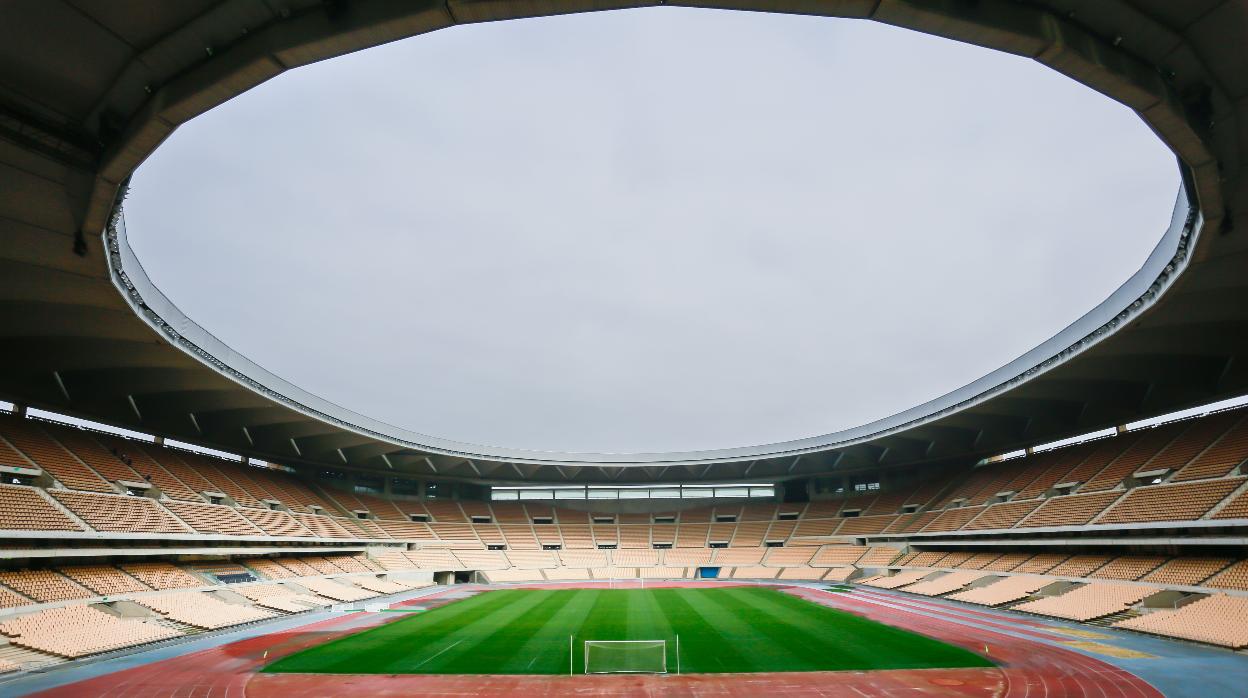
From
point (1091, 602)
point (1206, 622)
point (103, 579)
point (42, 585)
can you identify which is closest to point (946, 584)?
point (1091, 602)

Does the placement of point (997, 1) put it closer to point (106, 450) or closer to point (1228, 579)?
point (1228, 579)

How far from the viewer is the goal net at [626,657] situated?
19331 millimetres

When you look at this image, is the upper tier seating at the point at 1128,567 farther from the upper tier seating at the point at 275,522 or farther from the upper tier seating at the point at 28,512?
the upper tier seating at the point at 28,512

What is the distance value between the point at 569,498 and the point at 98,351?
48.5 metres

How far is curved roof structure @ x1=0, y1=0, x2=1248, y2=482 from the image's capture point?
9008 millimetres

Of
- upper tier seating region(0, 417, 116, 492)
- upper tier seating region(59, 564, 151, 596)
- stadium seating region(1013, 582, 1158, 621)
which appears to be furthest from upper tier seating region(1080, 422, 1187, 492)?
upper tier seating region(0, 417, 116, 492)

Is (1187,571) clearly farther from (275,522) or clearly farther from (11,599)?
(275,522)

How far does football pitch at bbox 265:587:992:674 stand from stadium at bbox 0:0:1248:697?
0.27m

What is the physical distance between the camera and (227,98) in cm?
1004

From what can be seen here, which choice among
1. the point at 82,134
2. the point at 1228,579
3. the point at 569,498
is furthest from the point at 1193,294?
the point at 569,498

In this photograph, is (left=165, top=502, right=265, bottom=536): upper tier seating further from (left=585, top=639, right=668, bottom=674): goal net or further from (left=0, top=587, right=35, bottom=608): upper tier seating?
(left=585, top=639, right=668, bottom=674): goal net

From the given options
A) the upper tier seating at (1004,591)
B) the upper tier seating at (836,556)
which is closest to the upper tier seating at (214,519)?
the upper tier seating at (1004,591)

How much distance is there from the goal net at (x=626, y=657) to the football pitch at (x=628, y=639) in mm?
399

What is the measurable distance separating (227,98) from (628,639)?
21.6 meters
